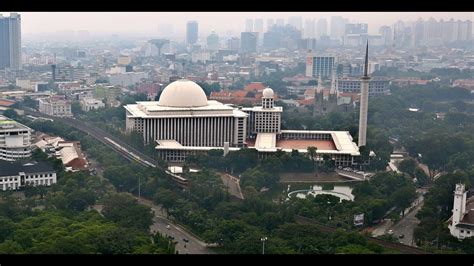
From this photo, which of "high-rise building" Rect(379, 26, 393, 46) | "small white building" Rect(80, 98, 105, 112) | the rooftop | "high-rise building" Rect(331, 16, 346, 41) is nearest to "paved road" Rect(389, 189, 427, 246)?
the rooftop

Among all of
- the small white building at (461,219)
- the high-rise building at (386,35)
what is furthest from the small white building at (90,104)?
the high-rise building at (386,35)

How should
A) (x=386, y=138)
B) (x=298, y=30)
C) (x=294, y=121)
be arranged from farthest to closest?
(x=298, y=30) < (x=294, y=121) < (x=386, y=138)

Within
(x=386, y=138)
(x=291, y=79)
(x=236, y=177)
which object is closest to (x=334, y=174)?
(x=236, y=177)

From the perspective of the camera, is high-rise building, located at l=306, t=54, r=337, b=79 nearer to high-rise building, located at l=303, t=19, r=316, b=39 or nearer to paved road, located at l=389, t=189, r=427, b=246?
high-rise building, located at l=303, t=19, r=316, b=39

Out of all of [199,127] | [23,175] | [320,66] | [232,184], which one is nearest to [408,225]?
[232,184]

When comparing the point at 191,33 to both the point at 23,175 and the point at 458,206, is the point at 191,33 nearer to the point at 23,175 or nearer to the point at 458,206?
the point at 23,175

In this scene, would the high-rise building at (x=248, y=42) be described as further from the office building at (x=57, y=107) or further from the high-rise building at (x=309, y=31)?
the office building at (x=57, y=107)

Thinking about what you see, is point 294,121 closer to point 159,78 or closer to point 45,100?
point 45,100
